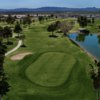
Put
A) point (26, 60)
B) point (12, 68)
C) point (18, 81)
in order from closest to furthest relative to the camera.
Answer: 1. point (18, 81)
2. point (12, 68)
3. point (26, 60)

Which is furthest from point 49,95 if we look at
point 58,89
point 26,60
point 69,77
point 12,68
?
point 26,60

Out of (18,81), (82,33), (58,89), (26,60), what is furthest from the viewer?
(82,33)

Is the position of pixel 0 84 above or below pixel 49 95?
above

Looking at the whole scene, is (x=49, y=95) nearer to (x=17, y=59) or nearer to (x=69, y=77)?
(x=69, y=77)

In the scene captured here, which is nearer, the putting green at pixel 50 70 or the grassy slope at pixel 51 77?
the grassy slope at pixel 51 77

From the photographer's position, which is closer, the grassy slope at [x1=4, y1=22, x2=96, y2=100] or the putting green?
the grassy slope at [x1=4, y1=22, x2=96, y2=100]
